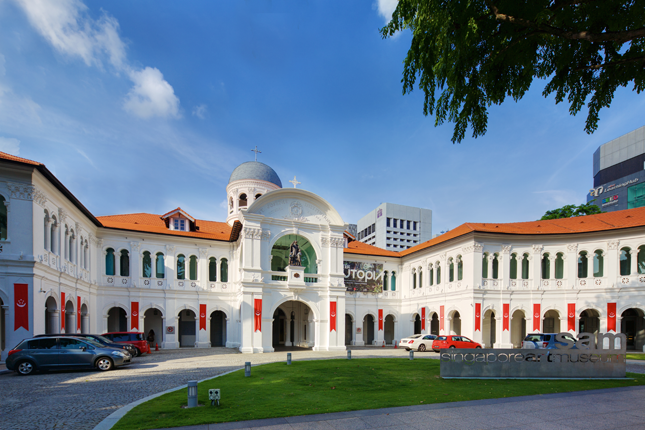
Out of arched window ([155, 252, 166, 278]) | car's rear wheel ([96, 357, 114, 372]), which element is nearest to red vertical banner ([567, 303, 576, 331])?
car's rear wheel ([96, 357, 114, 372])

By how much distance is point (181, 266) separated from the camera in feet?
105

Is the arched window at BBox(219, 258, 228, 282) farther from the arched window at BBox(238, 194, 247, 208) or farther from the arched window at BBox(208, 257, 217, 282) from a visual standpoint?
the arched window at BBox(238, 194, 247, 208)

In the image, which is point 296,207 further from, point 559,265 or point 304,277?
point 559,265

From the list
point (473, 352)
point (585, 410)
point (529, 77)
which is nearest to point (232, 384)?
point (473, 352)

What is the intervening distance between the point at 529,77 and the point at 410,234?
10998 centimetres

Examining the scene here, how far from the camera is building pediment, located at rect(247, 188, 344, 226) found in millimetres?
29141

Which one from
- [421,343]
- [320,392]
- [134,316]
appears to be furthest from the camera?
[134,316]

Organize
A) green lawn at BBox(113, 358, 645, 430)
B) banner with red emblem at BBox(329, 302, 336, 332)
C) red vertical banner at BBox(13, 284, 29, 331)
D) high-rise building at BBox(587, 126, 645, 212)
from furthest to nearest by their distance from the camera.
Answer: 1. high-rise building at BBox(587, 126, 645, 212)
2. banner with red emblem at BBox(329, 302, 336, 332)
3. red vertical banner at BBox(13, 284, 29, 331)
4. green lawn at BBox(113, 358, 645, 430)

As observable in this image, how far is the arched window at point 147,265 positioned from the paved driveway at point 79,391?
1335 centimetres

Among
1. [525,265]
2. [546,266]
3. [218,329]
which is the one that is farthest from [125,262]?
[546,266]

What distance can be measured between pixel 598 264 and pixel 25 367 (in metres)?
35.1

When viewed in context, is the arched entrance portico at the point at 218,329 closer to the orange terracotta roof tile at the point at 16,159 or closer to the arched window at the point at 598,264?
the orange terracotta roof tile at the point at 16,159

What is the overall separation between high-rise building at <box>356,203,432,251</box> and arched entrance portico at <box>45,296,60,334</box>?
95.5 m

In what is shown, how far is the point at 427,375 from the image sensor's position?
1430 centimetres
